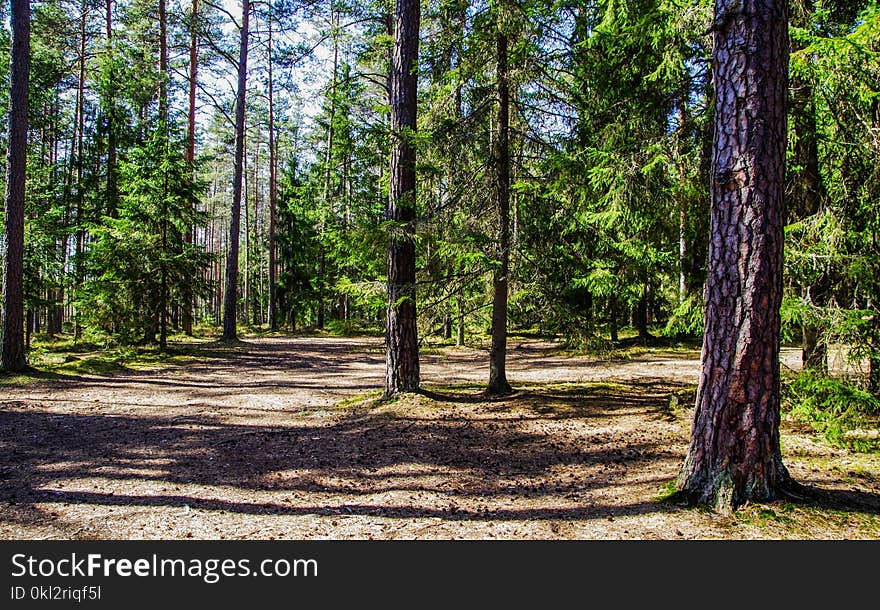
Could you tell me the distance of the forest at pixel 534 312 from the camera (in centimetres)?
390

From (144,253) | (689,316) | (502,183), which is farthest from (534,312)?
(144,253)

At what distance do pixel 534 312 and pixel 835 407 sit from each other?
421 centimetres

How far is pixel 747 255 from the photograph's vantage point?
12.5ft

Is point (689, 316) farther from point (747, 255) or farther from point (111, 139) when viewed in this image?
point (111, 139)

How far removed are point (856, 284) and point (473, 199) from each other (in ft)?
16.6

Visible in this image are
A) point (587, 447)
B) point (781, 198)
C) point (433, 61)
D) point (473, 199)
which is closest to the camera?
point (781, 198)

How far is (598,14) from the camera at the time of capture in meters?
8.73

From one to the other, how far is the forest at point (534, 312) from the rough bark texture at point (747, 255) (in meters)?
0.02

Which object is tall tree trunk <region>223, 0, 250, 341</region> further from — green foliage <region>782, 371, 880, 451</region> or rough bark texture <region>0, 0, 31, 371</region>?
green foliage <region>782, 371, 880, 451</region>

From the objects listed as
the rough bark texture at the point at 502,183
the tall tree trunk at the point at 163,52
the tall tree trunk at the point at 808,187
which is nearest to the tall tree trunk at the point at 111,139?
the tall tree trunk at the point at 163,52

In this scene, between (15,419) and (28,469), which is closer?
(28,469)

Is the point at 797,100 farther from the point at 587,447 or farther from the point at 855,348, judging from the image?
the point at 587,447

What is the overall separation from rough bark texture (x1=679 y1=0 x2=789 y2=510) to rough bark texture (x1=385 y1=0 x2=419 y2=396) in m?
5.02

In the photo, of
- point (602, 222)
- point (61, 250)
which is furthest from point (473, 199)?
point (61, 250)
